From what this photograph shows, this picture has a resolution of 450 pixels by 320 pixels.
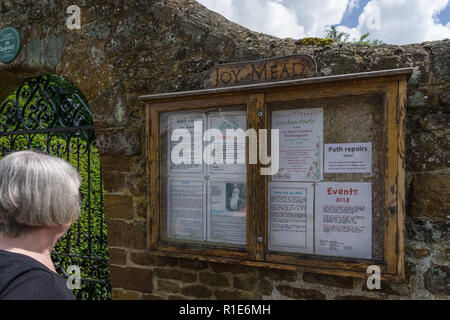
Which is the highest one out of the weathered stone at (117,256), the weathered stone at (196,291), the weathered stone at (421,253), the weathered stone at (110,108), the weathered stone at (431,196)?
the weathered stone at (110,108)

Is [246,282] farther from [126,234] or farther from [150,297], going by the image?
[126,234]

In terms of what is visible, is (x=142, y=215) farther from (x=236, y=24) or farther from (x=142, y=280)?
(x=236, y=24)

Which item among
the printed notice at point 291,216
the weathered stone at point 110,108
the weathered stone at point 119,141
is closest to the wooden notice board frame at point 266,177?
the printed notice at point 291,216

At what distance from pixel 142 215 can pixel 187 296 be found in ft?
2.31

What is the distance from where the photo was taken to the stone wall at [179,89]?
2072 millimetres

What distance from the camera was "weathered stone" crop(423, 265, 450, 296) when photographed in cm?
202

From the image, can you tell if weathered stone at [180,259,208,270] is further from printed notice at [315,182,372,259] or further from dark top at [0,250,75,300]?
dark top at [0,250,75,300]

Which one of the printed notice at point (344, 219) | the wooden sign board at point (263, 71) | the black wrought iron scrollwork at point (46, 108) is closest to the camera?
the printed notice at point (344, 219)

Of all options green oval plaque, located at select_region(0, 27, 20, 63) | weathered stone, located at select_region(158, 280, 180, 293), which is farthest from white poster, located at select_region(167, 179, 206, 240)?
green oval plaque, located at select_region(0, 27, 20, 63)

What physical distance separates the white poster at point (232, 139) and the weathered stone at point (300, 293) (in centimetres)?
82

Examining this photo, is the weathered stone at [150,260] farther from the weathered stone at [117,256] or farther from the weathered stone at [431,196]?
the weathered stone at [431,196]

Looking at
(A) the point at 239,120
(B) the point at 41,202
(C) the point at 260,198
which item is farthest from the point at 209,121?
(B) the point at 41,202

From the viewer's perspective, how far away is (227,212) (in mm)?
2416

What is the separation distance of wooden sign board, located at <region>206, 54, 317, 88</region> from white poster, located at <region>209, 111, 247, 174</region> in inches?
9.9
